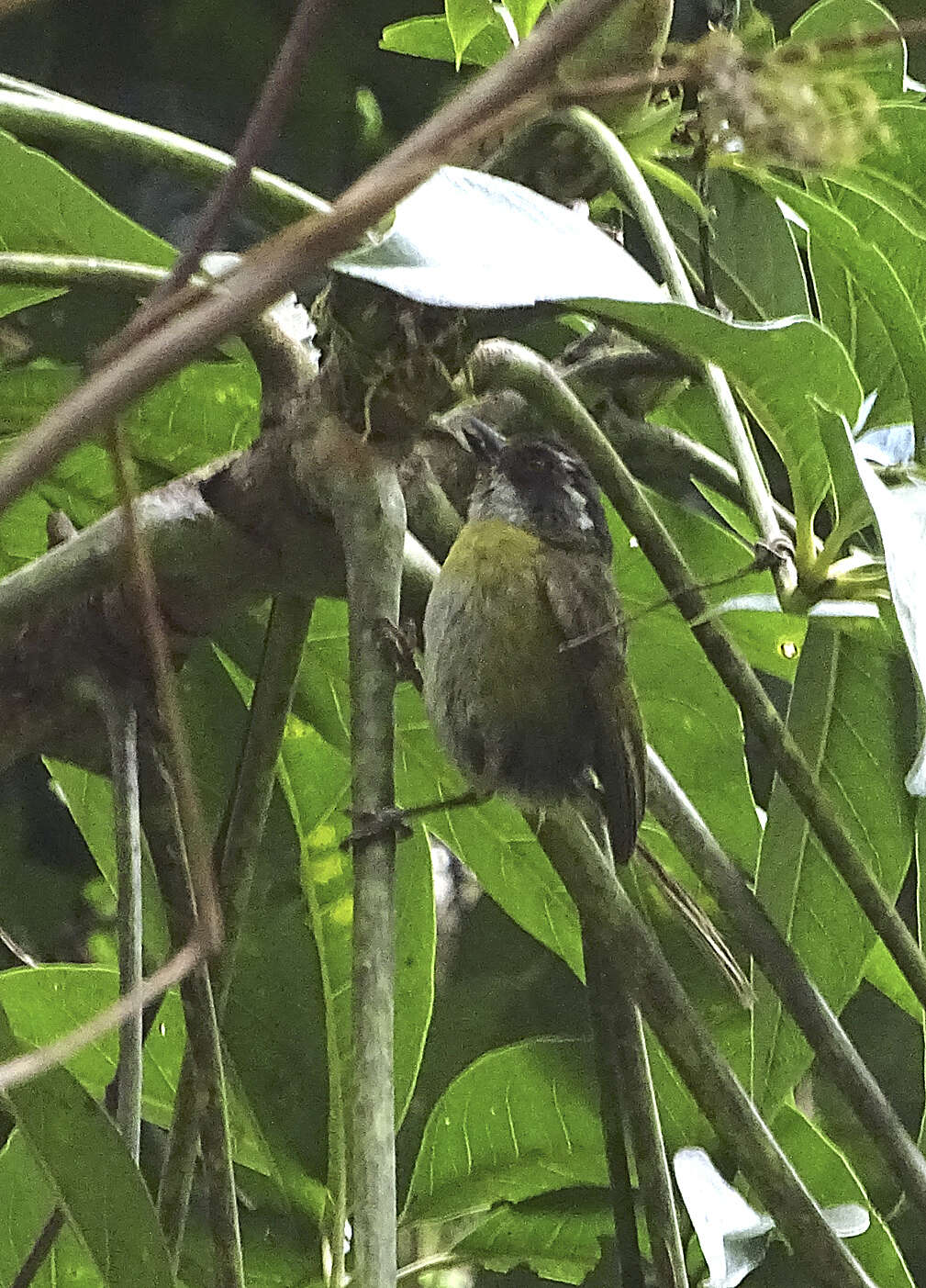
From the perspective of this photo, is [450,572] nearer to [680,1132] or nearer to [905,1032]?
[680,1132]

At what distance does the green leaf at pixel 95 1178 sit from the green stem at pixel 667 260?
16.9 inches

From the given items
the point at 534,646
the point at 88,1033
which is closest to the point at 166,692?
the point at 88,1033

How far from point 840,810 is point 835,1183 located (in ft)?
0.77

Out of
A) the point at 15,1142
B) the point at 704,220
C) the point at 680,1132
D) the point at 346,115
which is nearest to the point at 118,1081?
the point at 15,1142

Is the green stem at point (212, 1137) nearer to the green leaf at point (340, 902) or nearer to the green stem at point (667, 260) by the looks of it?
the green leaf at point (340, 902)

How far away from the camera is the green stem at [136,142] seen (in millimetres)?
583

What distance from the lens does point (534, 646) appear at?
100 centimetres

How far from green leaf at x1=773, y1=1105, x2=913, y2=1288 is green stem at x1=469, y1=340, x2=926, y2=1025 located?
0.76 feet

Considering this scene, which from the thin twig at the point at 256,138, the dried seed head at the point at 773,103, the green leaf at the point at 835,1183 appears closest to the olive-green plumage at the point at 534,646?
the green leaf at the point at 835,1183

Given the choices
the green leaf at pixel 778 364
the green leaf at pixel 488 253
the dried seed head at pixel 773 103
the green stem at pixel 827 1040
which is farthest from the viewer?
the green stem at pixel 827 1040

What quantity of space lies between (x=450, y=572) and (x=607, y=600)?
0.44 ft

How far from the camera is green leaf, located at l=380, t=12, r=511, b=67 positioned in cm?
91

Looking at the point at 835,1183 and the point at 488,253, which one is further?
the point at 835,1183

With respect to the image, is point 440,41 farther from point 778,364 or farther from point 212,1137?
point 212,1137
